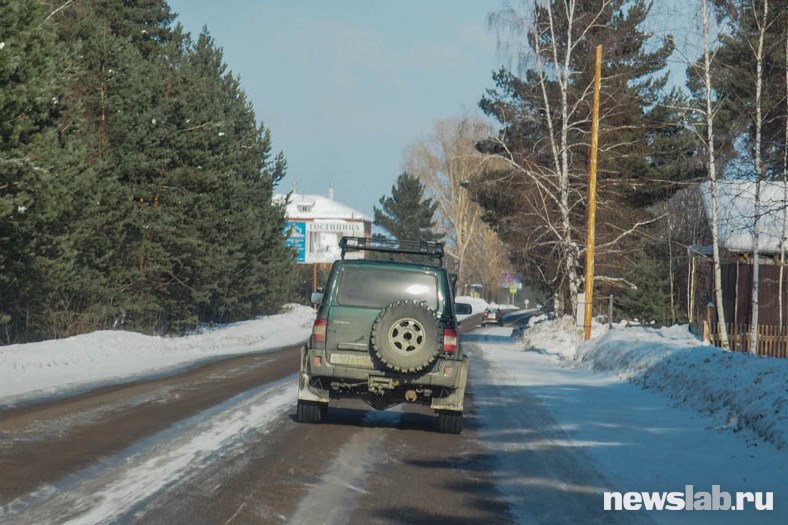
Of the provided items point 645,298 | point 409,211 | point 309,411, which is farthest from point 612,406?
point 409,211

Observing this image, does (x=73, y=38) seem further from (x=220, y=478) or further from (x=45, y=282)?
(x=220, y=478)

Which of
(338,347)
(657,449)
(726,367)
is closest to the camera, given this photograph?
(657,449)

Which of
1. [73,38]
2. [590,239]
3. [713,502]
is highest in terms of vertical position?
[73,38]

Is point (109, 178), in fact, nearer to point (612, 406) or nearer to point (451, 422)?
point (612, 406)

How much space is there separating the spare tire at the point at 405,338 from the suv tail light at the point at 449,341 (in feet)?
1.42

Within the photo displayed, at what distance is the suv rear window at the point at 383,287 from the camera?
42.5ft

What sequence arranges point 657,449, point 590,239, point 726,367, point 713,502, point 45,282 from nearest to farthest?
point 713,502, point 657,449, point 726,367, point 45,282, point 590,239

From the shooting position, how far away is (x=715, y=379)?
15.1m

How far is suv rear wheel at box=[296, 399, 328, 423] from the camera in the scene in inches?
509

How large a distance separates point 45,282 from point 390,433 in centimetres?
1766

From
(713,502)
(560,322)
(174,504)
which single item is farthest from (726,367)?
(560,322)

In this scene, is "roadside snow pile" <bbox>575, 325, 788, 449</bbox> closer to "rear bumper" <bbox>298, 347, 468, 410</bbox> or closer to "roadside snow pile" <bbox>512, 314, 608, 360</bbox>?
"rear bumper" <bbox>298, 347, 468, 410</bbox>

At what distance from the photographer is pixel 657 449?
11.5 m

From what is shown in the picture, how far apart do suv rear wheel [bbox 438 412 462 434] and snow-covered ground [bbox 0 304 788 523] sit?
0.43 meters
